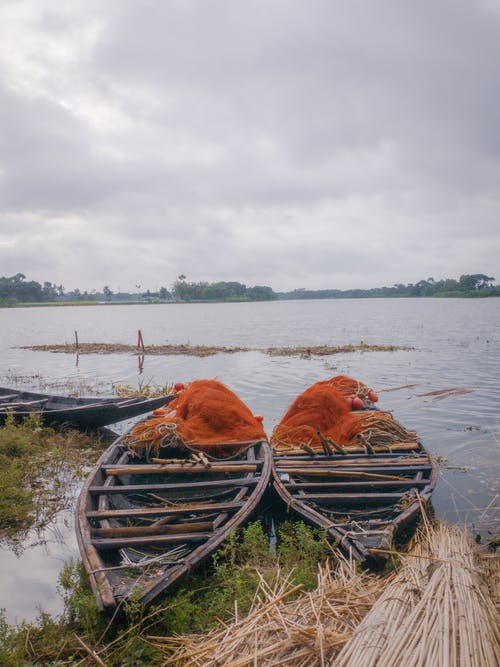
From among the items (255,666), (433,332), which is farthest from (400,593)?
(433,332)

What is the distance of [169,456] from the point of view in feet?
27.4

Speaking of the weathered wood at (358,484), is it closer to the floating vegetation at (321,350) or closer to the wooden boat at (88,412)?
the wooden boat at (88,412)

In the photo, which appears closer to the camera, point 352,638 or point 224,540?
point 352,638

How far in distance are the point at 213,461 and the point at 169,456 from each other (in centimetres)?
85

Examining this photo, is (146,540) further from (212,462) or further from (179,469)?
(212,462)

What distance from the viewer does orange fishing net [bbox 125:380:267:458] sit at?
815cm

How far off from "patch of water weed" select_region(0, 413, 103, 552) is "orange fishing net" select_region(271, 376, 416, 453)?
3980 millimetres

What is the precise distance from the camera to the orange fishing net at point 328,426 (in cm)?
906

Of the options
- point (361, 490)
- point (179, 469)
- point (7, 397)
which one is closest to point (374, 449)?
point (361, 490)

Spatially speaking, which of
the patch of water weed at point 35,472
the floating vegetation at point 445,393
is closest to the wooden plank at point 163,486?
the patch of water weed at point 35,472

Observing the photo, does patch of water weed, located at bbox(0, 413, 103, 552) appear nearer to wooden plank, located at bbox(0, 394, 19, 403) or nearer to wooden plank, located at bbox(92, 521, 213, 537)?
wooden plank, located at bbox(92, 521, 213, 537)

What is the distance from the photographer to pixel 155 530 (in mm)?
5578

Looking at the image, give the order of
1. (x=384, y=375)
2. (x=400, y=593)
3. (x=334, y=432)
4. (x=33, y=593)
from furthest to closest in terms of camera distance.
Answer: (x=384, y=375) < (x=334, y=432) < (x=33, y=593) < (x=400, y=593)

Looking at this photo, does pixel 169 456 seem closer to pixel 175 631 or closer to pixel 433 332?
pixel 175 631
